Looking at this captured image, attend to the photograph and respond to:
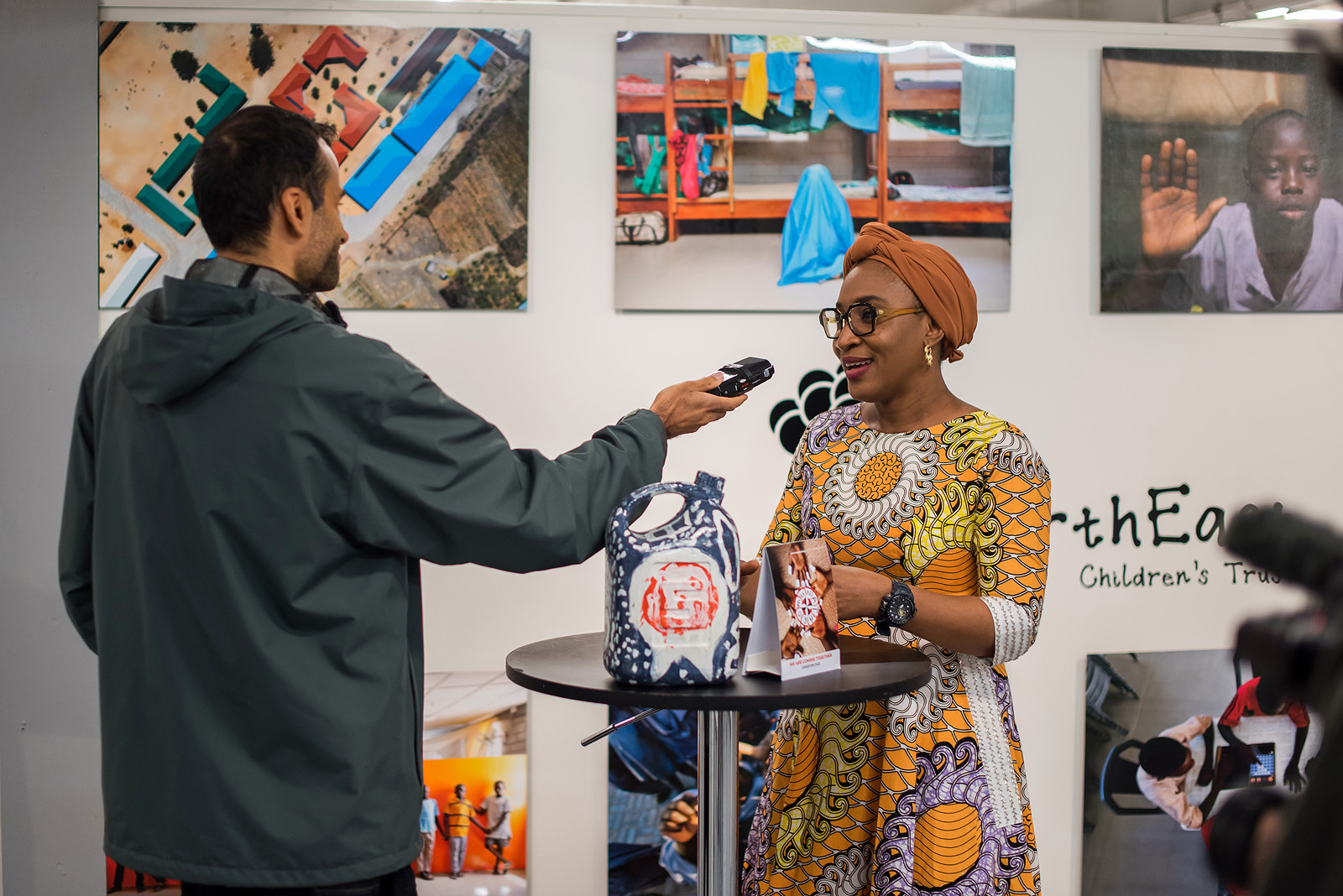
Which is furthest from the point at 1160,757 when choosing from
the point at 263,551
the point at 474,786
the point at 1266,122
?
the point at 263,551

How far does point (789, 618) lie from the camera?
60.5 inches

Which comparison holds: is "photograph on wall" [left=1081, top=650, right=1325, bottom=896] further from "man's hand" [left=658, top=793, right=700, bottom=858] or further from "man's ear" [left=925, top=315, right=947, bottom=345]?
"man's ear" [left=925, top=315, right=947, bottom=345]

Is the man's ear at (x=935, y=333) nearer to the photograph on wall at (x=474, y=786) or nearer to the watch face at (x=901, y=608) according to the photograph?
the watch face at (x=901, y=608)

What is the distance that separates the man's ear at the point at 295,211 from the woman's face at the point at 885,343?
3.30 ft

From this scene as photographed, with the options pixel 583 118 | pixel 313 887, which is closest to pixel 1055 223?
pixel 583 118

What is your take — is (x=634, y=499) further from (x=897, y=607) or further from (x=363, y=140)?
(x=363, y=140)

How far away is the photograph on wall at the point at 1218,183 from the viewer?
3.09 metres

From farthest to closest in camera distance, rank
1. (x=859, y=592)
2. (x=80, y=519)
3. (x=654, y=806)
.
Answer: (x=654, y=806)
(x=859, y=592)
(x=80, y=519)

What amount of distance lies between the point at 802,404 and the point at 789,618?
5.14 feet

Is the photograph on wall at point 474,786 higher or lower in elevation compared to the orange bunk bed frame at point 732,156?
lower

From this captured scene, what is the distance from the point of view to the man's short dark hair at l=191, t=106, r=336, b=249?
4.79 feet

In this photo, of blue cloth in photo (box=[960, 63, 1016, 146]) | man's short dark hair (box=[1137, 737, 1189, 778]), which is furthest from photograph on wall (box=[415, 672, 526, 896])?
blue cloth in photo (box=[960, 63, 1016, 146])

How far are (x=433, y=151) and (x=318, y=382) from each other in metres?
1.71

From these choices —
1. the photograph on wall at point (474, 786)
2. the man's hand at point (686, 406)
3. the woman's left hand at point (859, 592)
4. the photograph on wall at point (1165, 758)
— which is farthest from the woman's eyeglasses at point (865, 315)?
the photograph on wall at point (1165, 758)
